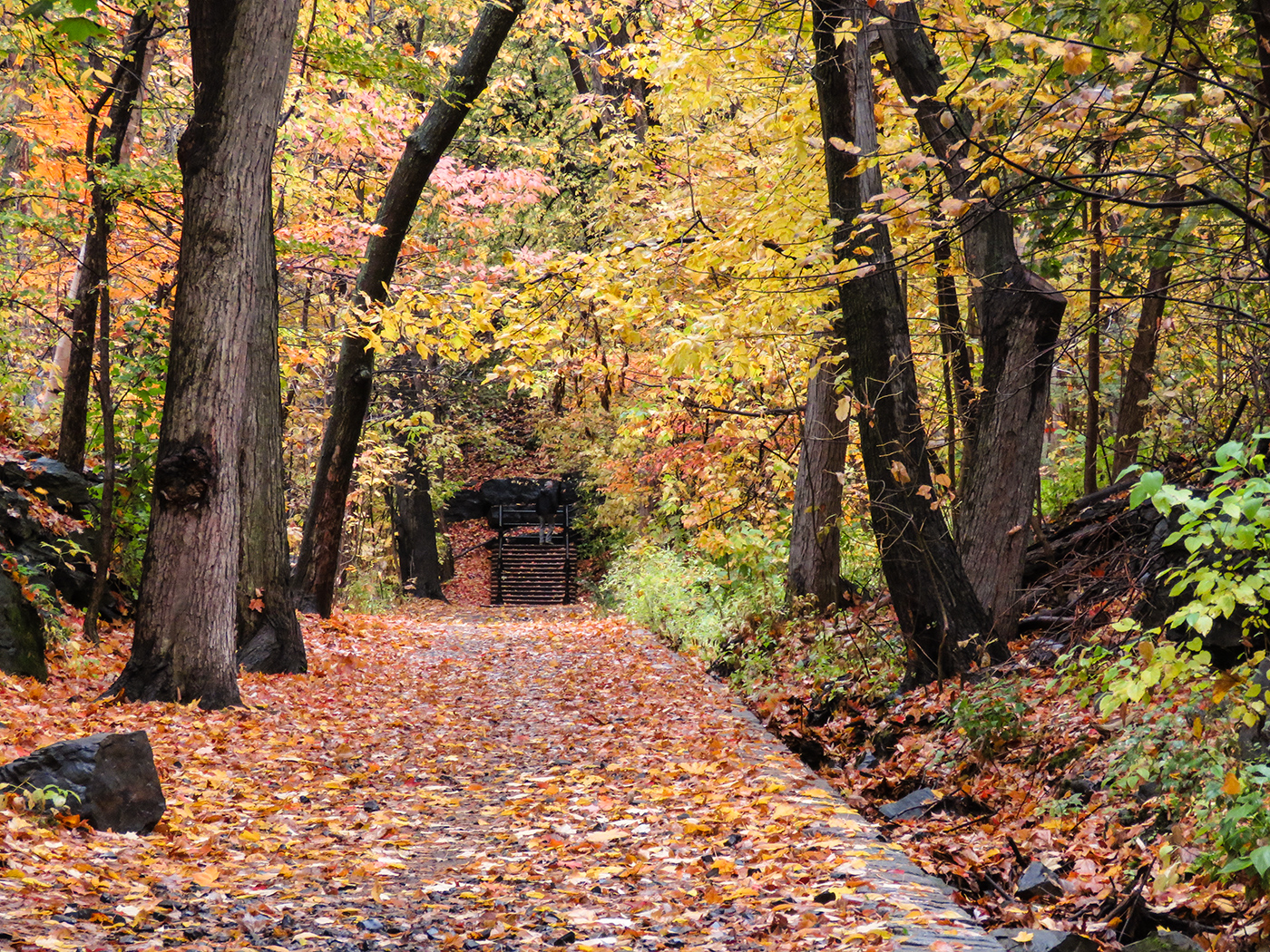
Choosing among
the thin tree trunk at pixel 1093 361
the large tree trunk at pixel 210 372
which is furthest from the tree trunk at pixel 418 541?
the thin tree trunk at pixel 1093 361

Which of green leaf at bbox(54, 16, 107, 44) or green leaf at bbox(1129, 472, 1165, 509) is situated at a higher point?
green leaf at bbox(54, 16, 107, 44)

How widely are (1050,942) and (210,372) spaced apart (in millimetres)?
6369

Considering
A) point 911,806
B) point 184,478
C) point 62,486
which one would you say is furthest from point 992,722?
point 62,486

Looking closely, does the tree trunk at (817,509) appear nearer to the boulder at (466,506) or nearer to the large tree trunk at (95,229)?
the large tree trunk at (95,229)

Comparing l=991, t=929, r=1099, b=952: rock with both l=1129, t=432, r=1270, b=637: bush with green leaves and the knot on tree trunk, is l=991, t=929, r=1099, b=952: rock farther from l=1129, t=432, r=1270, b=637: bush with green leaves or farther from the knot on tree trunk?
the knot on tree trunk

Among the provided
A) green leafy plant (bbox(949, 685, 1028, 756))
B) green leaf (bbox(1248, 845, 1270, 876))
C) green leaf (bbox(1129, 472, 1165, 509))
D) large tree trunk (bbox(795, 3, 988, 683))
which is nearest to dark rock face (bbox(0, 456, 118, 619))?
large tree trunk (bbox(795, 3, 988, 683))

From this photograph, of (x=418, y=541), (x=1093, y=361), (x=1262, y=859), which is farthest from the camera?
(x=418, y=541)

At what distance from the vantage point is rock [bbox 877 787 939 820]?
5.60m

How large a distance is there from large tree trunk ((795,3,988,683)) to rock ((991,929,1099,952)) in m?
3.50

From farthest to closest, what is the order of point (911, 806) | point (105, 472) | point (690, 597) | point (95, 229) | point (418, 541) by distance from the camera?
point (418, 541) < point (690, 597) < point (95, 229) < point (105, 472) < point (911, 806)

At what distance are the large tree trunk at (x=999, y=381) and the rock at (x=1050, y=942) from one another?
3.64m

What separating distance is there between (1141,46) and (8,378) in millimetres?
10808

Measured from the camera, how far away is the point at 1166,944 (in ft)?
10.7

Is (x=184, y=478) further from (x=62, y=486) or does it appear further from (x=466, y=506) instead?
(x=466, y=506)
